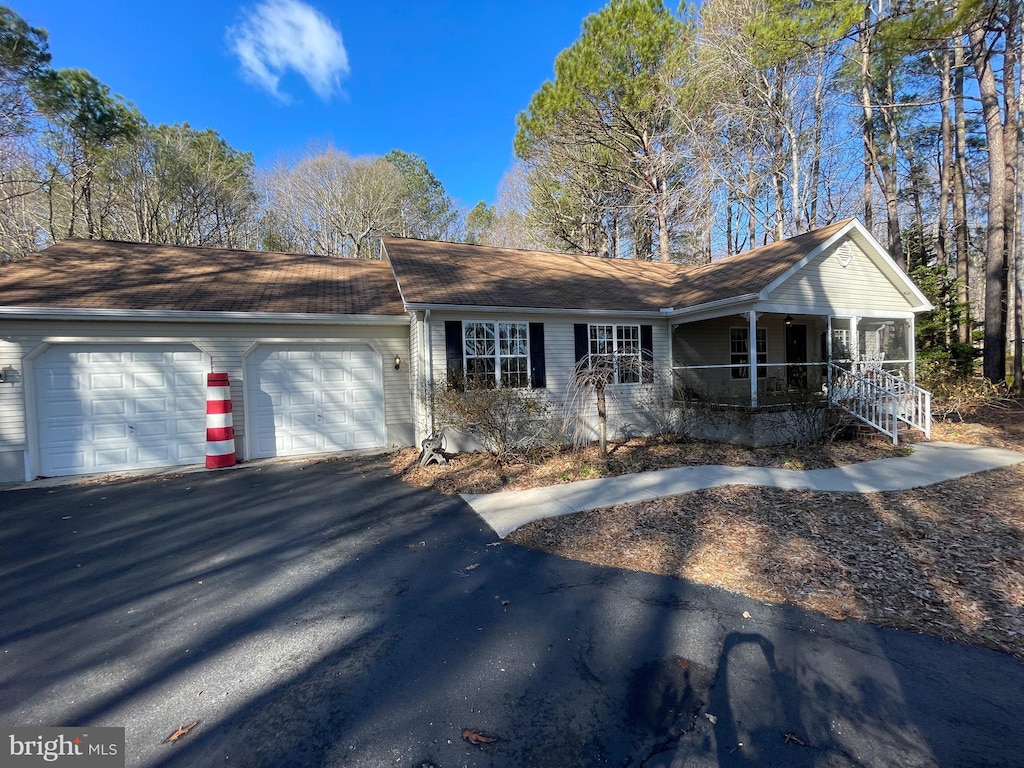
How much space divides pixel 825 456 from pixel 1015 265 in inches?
684

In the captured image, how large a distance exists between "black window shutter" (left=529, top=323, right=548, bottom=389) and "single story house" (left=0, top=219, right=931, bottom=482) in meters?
0.03

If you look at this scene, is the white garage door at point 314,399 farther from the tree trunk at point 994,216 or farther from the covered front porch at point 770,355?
the tree trunk at point 994,216

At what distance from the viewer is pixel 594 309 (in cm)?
972

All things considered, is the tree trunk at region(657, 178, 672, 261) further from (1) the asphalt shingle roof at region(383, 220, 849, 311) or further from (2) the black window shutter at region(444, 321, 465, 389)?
(2) the black window shutter at region(444, 321, 465, 389)

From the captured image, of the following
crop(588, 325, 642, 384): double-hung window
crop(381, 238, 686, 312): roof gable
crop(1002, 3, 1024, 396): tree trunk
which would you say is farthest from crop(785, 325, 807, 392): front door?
crop(1002, 3, 1024, 396): tree trunk

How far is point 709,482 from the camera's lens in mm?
6312

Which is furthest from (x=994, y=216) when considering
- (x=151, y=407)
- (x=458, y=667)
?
(x=151, y=407)

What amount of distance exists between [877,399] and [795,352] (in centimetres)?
410

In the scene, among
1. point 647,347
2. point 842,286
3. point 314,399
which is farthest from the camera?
point 647,347

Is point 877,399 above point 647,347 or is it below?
below

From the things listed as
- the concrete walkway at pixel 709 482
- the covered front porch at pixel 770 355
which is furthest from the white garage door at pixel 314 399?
the covered front porch at pixel 770 355

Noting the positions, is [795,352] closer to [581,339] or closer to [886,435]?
[886,435]

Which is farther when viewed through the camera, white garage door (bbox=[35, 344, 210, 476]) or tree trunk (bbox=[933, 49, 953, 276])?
tree trunk (bbox=[933, 49, 953, 276])

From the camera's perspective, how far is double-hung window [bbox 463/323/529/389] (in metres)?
8.90
